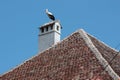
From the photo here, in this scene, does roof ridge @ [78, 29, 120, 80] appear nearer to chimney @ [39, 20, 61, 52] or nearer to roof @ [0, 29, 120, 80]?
roof @ [0, 29, 120, 80]

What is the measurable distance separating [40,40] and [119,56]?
15.5 ft

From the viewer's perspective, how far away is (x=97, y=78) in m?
26.1

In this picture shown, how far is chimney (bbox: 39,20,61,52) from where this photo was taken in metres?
33.3

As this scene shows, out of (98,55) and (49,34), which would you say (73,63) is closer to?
(98,55)

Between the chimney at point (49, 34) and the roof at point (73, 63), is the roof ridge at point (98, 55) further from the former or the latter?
the chimney at point (49, 34)

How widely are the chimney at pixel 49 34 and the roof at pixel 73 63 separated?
2.06 m

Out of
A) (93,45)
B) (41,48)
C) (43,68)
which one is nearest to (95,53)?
(93,45)

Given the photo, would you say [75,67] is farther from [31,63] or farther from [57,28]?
[57,28]

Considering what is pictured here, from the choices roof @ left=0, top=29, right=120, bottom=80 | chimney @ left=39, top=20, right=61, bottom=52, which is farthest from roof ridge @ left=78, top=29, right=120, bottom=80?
chimney @ left=39, top=20, right=61, bottom=52

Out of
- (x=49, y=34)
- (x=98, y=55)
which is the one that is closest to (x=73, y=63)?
(x=98, y=55)

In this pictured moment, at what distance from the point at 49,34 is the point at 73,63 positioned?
571cm

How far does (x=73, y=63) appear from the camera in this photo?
92.8 ft

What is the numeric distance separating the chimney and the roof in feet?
6.77

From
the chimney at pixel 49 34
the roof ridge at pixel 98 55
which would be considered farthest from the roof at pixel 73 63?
the chimney at pixel 49 34
